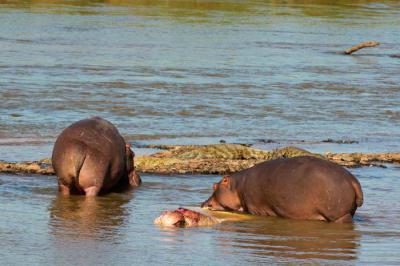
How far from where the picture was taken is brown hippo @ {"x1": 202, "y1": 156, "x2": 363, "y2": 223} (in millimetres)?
9547

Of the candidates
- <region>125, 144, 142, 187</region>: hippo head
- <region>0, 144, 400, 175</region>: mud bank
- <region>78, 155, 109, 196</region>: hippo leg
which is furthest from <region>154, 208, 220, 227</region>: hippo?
<region>0, 144, 400, 175</region>: mud bank

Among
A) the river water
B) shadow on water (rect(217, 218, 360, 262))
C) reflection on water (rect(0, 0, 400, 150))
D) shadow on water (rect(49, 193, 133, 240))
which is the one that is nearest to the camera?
shadow on water (rect(217, 218, 360, 262))

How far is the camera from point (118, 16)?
44625 millimetres

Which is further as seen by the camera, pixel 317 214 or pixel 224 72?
pixel 224 72

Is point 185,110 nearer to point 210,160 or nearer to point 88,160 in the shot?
point 210,160

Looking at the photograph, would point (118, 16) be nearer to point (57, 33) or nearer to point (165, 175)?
point (57, 33)

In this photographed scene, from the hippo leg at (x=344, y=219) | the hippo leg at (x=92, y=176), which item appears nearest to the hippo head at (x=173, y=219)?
the hippo leg at (x=344, y=219)

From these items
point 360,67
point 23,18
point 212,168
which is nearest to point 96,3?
point 23,18

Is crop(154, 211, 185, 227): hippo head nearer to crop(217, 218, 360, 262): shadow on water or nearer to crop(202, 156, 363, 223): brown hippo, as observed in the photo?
crop(217, 218, 360, 262): shadow on water

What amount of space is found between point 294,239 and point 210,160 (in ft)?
13.0

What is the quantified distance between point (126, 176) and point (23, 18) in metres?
30.8

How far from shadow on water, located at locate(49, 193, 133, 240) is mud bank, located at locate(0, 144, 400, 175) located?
1353 mm

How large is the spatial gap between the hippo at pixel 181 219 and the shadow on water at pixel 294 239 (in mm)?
198

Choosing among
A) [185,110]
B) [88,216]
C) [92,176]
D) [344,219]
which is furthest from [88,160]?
[185,110]
